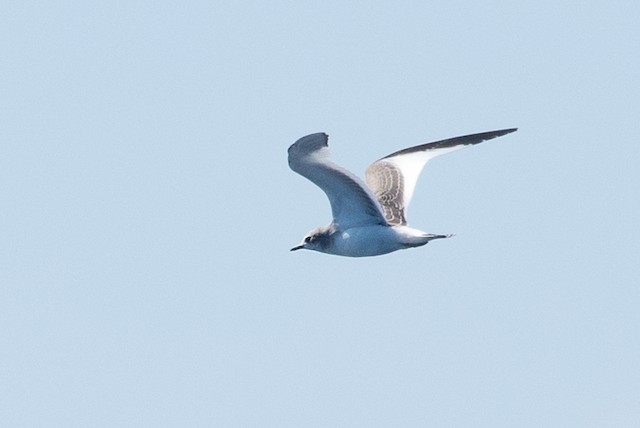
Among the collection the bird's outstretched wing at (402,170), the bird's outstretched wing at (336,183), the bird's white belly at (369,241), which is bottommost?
the bird's white belly at (369,241)

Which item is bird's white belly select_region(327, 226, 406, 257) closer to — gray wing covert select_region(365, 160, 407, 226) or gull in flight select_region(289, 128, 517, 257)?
gull in flight select_region(289, 128, 517, 257)

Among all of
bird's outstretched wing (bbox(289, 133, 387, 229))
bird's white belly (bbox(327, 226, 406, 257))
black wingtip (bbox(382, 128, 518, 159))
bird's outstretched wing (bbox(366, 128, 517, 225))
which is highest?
black wingtip (bbox(382, 128, 518, 159))

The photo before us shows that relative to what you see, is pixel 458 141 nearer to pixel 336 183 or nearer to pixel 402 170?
pixel 402 170

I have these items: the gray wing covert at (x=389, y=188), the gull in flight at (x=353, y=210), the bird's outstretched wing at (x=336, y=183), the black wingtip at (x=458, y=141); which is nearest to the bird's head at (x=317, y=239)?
the gull in flight at (x=353, y=210)

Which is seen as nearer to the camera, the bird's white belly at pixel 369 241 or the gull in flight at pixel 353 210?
the gull in flight at pixel 353 210

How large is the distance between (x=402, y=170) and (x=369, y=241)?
20.3 ft

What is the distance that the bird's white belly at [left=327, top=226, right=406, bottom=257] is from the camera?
91.4ft

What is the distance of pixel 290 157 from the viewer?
83.2 feet

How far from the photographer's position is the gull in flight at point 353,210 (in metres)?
25.4

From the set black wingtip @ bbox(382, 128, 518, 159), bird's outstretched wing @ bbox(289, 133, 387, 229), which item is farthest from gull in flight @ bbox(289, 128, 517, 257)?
black wingtip @ bbox(382, 128, 518, 159)

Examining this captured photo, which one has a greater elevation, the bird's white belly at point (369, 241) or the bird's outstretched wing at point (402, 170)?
the bird's outstretched wing at point (402, 170)

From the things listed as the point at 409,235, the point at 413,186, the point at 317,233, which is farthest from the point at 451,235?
the point at 413,186

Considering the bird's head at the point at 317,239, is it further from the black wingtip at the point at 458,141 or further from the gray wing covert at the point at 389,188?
the black wingtip at the point at 458,141

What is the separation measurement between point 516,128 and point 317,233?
7845 millimetres
